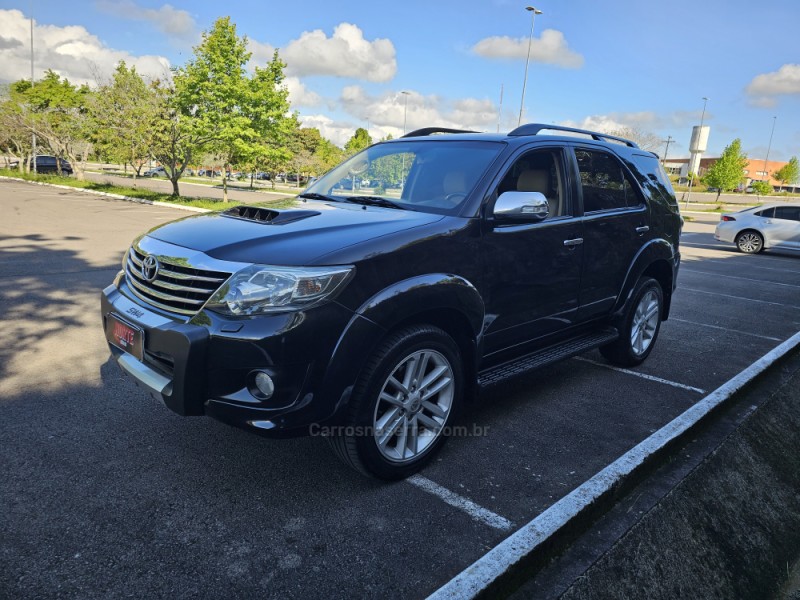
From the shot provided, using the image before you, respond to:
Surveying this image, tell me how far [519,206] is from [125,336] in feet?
7.56

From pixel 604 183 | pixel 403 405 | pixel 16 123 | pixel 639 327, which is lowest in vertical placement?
pixel 403 405

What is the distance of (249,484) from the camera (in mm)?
2957

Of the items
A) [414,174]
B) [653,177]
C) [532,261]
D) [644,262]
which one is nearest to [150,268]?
[414,174]

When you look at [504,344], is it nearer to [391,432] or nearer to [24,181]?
[391,432]

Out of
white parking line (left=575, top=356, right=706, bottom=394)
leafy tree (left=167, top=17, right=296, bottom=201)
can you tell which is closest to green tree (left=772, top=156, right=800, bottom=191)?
leafy tree (left=167, top=17, right=296, bottom=201)

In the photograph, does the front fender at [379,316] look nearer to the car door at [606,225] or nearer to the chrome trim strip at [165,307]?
the chrome trim strip at [165,307]

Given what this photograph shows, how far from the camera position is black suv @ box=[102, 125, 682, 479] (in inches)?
98.9

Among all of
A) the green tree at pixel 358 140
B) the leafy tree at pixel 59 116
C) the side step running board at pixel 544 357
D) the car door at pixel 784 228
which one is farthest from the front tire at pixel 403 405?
the green tree at pixel 358 140

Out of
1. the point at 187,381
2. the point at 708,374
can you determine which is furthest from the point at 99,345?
the point at 708,374

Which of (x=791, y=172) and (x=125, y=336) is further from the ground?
(x=791, y=172)

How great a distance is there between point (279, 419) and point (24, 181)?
40.4 m

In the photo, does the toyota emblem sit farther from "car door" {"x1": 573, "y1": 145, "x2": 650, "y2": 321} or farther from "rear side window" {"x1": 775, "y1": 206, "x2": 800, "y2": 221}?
"rear side window" {"x1": 775, "y1": 206, "x2": 800, "y2": 221}

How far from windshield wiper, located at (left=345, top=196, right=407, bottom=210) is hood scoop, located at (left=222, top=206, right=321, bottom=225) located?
0.46m

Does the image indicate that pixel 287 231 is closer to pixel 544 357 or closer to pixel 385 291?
pixel 385 291
